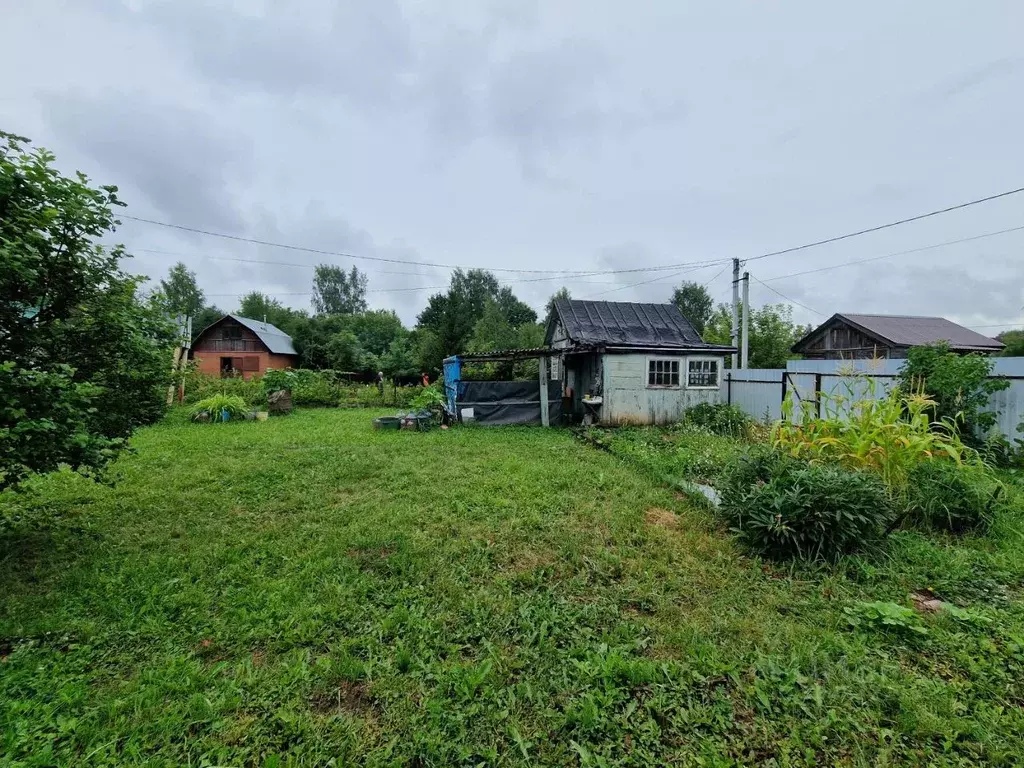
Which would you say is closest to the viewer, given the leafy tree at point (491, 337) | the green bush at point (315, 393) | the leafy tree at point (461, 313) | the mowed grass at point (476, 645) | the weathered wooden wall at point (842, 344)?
the mowed grass at point (476, 645)

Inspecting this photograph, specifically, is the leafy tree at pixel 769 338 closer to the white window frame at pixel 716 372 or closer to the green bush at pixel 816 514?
the white window frame at pixel 716 372

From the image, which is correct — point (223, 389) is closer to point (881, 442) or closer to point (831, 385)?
point (881, 442)

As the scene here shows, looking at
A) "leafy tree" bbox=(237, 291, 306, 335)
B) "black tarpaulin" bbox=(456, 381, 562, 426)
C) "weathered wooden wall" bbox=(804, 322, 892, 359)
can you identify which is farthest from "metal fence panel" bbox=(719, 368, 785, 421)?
"leafy tree" bbox=(237, 291, 306, 335)

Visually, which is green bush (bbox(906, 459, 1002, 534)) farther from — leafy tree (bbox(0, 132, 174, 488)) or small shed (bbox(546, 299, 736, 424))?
leafy tree (bbox(0, 132, 174, 488))

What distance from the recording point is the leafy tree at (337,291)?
39.4 metres

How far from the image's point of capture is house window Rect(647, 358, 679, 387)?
10.5 meters

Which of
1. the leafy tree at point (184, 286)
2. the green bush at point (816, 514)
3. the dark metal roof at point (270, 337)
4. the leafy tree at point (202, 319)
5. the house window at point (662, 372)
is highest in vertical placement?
the leafy tree at point (184, 286)

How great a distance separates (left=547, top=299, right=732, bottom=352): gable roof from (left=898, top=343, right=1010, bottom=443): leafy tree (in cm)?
516

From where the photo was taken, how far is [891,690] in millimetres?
1904

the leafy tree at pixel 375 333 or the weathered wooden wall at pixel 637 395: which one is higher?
the leafy tree at pixel 375 333

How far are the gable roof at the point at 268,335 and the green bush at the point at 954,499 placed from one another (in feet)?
95.7

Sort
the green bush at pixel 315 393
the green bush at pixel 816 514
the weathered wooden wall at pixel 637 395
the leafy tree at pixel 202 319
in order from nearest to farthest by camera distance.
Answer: the green bush at pixel 816 514
the weathered wooden wall at pixel 637 395
the green bush at pixel 315 393
the leafy tree at pixel 202 319

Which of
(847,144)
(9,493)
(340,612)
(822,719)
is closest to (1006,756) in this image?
(822,719)

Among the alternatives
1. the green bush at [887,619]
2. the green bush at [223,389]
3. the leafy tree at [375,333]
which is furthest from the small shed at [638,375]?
the leafy tree at [375,333]
